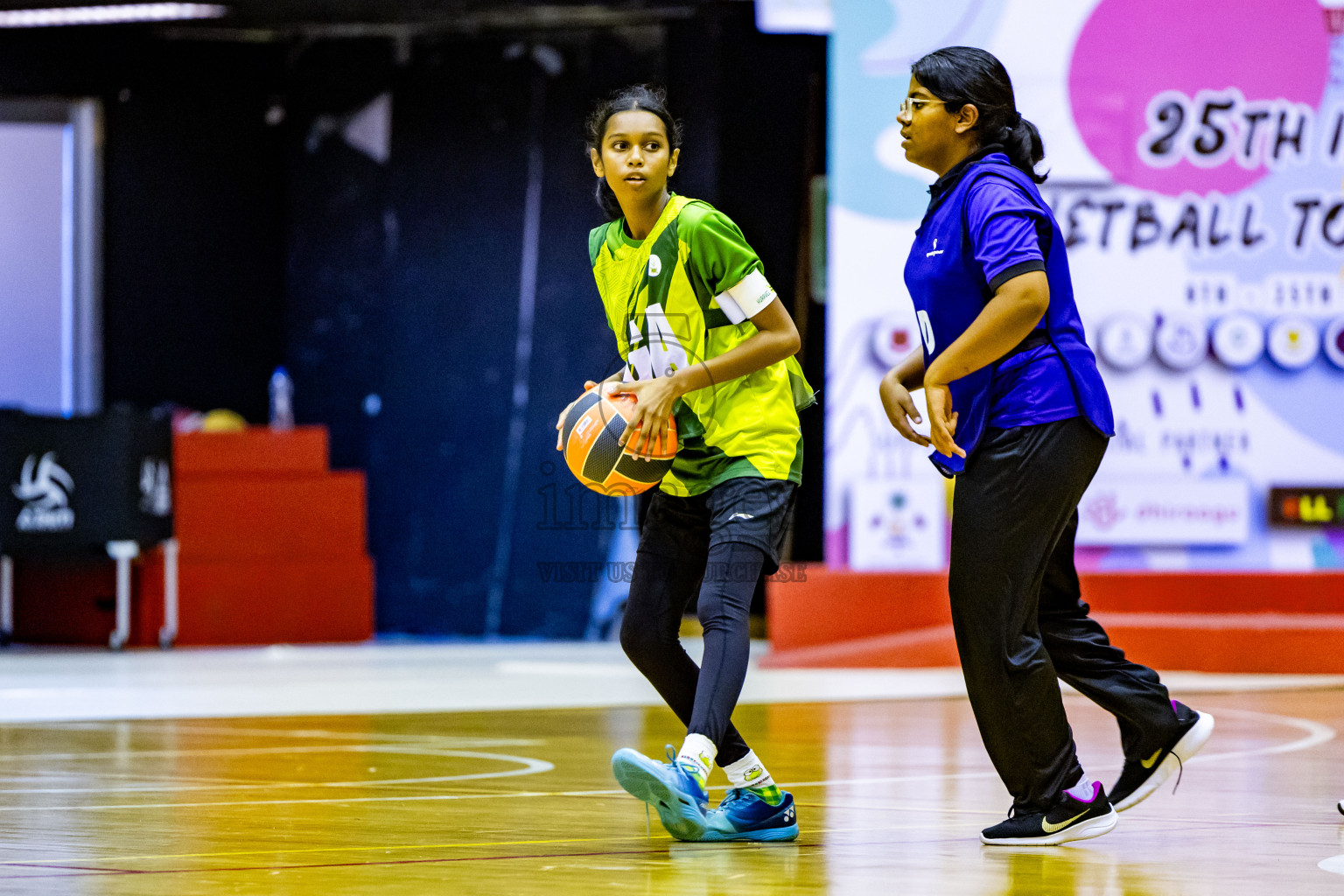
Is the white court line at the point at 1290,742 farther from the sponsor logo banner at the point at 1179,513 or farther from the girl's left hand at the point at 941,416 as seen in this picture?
the sponsor logo banner at the point at 1179,513

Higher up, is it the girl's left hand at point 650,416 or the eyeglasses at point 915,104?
the eyeglasses at point 915,104

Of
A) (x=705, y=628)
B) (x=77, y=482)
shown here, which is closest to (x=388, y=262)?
(x=77, y=482)

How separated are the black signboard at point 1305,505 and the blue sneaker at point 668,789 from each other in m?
6.12

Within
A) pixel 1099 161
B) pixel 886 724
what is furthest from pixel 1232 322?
pixel 886 724

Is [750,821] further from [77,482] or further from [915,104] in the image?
[77,482]

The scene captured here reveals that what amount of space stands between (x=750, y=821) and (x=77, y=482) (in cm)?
744

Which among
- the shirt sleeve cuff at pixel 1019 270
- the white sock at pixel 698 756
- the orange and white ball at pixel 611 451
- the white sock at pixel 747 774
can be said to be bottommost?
the white sock at pixel 747 774

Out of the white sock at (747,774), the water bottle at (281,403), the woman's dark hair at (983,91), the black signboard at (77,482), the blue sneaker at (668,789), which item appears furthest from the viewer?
the water bottle at (281,403)

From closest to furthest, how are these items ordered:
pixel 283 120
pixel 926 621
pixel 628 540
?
pixel 926 621, pixel 628 540, pixel 283 120

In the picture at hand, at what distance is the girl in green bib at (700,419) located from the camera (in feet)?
11.3

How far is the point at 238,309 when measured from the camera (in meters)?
12.1

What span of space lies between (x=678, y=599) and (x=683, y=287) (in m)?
0.63

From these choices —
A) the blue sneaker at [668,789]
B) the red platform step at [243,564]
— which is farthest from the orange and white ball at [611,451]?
the red platform step at [243,564]

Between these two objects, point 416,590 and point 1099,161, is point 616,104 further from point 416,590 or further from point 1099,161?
point 416,590
